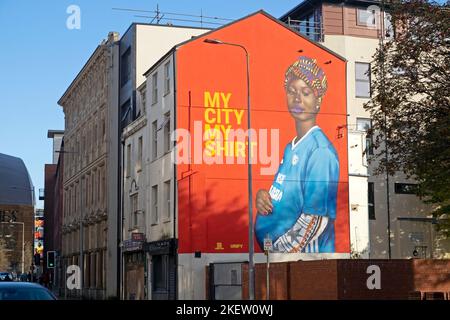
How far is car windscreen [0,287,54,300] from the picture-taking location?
12754 mm

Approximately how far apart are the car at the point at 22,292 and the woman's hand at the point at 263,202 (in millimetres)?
25968

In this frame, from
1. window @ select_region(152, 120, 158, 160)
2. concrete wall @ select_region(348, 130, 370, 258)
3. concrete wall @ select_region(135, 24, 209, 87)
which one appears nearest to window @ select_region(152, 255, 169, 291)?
window @ select_region(152, 120, 158, 160)

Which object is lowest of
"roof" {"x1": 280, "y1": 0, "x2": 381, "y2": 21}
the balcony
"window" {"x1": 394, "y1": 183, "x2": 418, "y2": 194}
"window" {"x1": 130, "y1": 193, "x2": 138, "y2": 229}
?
"window" {"x1": 130, "y1": 193, "x2": 138, "y2": 229}

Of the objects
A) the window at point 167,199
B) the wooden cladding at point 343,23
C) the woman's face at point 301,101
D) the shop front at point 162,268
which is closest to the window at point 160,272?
the shop front at point 162,268

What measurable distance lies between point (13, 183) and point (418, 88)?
13916 centimetres

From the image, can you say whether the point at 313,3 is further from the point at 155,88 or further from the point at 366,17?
the point at 155,88

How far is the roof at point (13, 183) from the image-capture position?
152250mm

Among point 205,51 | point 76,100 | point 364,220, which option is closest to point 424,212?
point 364,220

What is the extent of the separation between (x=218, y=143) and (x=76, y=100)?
112 feet

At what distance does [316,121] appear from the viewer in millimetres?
40969

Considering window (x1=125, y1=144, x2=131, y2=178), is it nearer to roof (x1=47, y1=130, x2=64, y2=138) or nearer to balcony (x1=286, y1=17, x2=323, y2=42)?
balcony (x1=286, y1=17, x2=323, y2=42)

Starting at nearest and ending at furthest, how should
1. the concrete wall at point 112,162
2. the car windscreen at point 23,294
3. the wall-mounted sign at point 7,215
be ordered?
1. the car windscreen at point 23,294
2. the concrete wall at point 112,162
3. the wall-mounted sign at point 7,215

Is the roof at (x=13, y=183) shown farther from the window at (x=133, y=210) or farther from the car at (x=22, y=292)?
the car at (x=22, y=292)

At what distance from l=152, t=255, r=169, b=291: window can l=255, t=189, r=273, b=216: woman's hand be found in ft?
17.8
